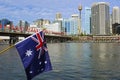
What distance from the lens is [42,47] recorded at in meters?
14.6

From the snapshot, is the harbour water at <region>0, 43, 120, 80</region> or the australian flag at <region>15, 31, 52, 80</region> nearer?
the australian flag at <region>15, 31, 52, 80</region>

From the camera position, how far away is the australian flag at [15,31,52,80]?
45.4 ft

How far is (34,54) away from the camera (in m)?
14.3

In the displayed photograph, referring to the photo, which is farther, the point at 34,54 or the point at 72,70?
the point at 72,70

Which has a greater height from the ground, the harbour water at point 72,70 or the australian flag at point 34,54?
the australian flag at point 34,54

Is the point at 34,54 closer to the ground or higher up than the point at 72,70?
higher up

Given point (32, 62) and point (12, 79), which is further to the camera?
point (12, 79)

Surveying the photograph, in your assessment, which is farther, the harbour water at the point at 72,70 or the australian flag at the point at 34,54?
the harbour water at the point at 72,70

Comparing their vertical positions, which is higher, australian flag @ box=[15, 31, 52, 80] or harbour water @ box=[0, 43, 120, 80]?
australian flag @ box=[15, 31, 52, 80]

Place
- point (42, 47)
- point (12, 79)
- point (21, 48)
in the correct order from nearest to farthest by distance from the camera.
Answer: point (21, 48) → point (42, 47) → point (12, 79)

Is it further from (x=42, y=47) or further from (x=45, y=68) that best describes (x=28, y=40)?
(x=45, y=68)

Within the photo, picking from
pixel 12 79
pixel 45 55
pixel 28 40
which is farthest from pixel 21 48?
pixel 12 79

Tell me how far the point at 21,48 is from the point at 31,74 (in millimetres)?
1756

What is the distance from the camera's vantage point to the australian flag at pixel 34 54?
13.8m
